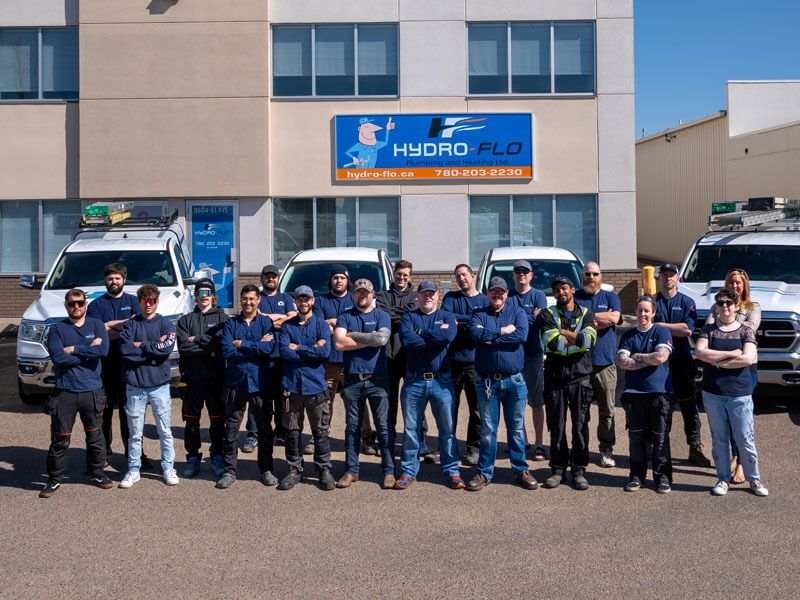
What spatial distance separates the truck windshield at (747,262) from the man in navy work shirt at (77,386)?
8.05m

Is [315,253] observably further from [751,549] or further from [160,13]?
[160,13]

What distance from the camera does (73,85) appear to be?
20406mm

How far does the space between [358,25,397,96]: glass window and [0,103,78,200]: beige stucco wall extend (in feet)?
21.4

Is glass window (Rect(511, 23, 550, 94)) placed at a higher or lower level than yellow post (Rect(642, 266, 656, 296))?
higher

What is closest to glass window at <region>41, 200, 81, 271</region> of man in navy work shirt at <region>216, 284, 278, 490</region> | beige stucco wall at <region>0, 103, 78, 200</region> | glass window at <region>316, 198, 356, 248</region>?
beige stucco wall at <region>0, 103, 78, 200</region>

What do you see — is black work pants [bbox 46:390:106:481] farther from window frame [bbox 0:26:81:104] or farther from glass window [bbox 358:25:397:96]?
window frame [bbox 0:26:81:104]

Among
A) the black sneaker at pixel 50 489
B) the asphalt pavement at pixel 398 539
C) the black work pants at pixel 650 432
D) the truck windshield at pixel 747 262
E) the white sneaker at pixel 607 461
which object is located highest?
the truck windshield at pixel 747 262

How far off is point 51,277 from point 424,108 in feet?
33.3

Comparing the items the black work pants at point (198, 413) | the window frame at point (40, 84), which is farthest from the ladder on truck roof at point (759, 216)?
the window frame at point (40, 84)

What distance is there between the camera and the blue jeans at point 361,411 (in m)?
8.47

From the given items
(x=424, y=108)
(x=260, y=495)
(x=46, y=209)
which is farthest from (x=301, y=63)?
(x=260, y=495)

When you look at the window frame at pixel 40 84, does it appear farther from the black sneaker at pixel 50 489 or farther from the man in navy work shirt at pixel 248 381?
the black sneaker at pixel 50 489

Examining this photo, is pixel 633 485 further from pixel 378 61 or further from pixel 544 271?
pixel 378 61

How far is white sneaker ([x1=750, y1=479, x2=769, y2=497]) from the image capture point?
25.6 feet
